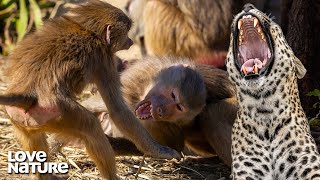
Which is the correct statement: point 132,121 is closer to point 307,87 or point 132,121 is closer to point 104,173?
point 104,173

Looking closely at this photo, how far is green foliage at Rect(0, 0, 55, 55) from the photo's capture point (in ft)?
30.8

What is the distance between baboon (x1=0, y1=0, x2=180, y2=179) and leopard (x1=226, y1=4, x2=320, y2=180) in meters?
1.06

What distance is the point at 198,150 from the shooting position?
22.3ft

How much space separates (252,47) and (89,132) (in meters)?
1.25

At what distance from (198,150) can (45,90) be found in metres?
2.01

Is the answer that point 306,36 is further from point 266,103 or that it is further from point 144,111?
point 266,103

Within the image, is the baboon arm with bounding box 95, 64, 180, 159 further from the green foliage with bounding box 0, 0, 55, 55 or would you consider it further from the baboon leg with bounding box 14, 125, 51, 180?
the green foliage with bounding box 0, 0, 55, 55

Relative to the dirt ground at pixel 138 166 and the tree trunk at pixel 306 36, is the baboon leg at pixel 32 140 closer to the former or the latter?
the dirt ground at pixel 138 166

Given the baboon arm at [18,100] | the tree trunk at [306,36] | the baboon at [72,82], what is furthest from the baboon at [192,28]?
the baboon arm at [18,100]

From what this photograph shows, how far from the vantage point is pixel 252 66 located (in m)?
4.64

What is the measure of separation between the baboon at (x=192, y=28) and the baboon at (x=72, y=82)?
6.83 ft

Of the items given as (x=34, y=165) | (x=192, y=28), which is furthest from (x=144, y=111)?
(x=192, y=28)

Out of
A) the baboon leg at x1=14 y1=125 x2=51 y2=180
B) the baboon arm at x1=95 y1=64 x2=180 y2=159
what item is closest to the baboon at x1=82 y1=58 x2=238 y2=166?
the baboon arm at x1=95 y1=64 x2=180 y2=159

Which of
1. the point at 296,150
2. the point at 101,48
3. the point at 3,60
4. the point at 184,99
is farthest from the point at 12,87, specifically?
the point at 3,60
